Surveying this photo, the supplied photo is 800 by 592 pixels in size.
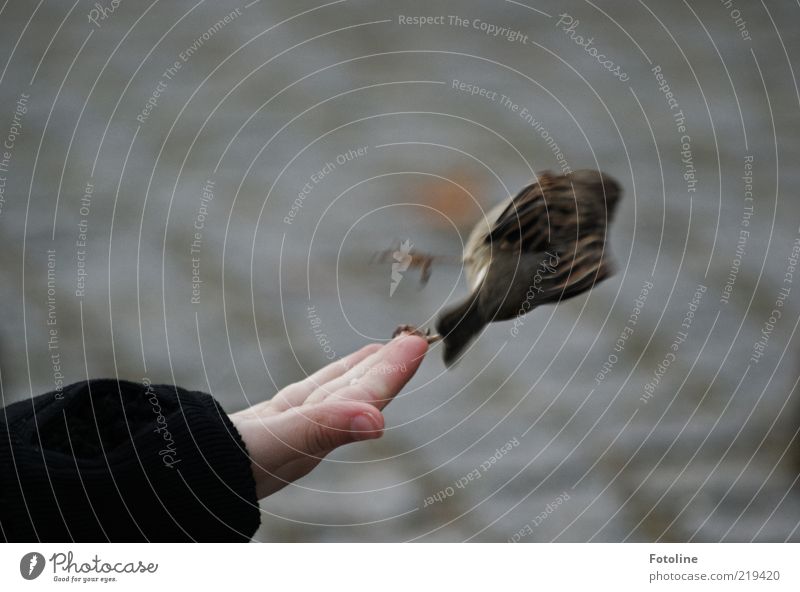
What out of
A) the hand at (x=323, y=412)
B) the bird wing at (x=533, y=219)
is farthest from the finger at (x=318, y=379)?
the bird wing at (x=533, y=219)

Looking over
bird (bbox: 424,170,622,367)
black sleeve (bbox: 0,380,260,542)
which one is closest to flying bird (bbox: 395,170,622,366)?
bird (bbox: 424,170,622,367)

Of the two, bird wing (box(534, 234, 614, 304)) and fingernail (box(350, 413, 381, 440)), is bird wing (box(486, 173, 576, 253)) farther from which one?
fingernail (box(350, 413, 381, 440))

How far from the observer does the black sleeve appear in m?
0.50

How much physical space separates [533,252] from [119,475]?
28 centimetres

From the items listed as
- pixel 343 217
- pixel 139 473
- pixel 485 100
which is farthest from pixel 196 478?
pixel 485 100

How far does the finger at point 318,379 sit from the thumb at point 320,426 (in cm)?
1

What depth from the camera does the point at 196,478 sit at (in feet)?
1.66

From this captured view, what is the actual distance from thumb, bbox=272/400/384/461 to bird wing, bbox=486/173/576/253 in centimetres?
13

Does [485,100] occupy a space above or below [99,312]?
above

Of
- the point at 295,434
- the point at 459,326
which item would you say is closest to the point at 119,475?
the point at 295,434

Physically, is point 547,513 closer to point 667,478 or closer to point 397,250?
point 667,478

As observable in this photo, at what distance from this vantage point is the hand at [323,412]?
52 centimetres

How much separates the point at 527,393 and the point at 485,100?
187 mm

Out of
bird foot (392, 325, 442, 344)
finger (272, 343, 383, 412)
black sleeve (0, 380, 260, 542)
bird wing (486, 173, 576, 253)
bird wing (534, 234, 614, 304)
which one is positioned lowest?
black sleeve (0, 380, 260, 542)
